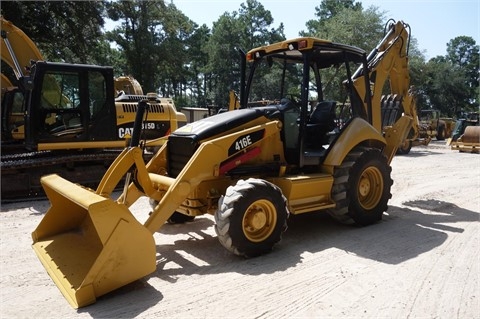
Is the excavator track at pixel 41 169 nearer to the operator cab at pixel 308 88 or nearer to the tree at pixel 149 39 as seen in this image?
the operator cab at pixel 308 88

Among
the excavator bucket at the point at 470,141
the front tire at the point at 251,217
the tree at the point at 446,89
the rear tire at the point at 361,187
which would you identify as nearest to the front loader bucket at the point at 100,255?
the front tire at the point at 251,217

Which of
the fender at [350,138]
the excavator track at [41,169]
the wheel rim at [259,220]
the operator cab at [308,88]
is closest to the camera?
the wheel rim at [259,220]

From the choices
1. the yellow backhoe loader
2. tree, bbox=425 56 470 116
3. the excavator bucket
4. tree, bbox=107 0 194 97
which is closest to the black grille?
the yellow backhoe loader

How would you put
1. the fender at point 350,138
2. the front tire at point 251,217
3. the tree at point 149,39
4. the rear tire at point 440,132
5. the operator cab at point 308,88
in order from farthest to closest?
the tree at point 149,39 < the rear tire at point 440,132 < the fender at point 350,138 < the operator cab at point 308,88 < the front tire at point 251,217

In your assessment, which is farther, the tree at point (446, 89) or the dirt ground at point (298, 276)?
the tree at point (446, 89)

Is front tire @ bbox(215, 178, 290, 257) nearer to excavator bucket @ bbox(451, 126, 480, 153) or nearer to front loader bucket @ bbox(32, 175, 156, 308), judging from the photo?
front loader bucket @ bbox(32, 175, 156, 308)

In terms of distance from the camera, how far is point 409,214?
269 inches

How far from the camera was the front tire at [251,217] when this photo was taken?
4400 millimetres

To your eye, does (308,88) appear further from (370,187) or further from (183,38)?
(183,38)

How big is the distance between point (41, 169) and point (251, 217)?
215 inches

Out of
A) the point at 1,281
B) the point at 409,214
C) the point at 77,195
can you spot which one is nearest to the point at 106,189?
the point at 77,195

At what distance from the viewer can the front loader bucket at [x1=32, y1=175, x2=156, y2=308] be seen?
11.6ft

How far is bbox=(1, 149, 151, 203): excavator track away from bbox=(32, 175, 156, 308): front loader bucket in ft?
13.1

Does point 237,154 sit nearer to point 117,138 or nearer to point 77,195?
point 77,195
